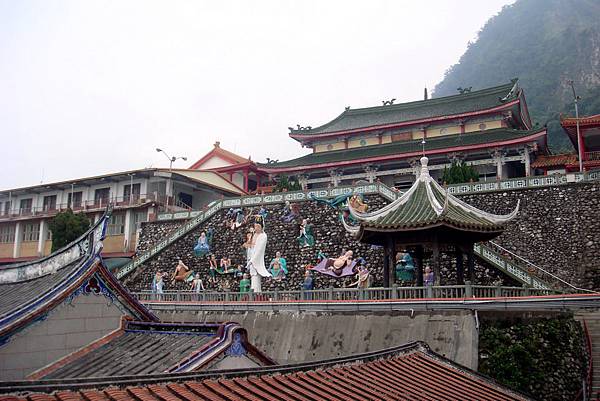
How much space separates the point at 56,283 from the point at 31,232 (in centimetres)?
3456

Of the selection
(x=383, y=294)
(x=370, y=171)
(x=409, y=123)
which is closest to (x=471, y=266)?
(x=383, y=294)

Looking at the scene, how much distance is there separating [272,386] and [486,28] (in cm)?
10223

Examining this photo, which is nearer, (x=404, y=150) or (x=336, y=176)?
(x=404, y=150)

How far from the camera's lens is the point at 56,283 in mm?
8367

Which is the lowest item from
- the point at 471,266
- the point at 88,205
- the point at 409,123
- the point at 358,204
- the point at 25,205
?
the point at 471,266

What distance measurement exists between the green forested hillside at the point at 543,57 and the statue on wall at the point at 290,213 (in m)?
37.2

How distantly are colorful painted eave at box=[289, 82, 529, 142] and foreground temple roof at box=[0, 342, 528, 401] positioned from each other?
2852cm

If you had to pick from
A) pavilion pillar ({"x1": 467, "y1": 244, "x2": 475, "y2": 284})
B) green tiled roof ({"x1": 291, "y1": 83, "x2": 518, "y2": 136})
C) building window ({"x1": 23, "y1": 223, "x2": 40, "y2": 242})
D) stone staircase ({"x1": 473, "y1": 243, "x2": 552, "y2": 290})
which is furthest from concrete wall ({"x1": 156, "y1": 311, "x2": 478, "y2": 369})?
building window ({"x1": 23, "y1": 223, "x2": 40, "y2": 242})

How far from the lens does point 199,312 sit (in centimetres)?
2080

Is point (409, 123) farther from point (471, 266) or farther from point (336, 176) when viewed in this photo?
point (471, 266)

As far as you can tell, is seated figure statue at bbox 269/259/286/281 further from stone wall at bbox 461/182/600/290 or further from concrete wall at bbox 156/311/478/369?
stone wall at bbox 461/182/600/290

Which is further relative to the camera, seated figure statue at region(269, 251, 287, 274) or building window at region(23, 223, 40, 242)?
building window at region(23, 223, 40, 242)

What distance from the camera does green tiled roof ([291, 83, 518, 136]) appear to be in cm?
3641

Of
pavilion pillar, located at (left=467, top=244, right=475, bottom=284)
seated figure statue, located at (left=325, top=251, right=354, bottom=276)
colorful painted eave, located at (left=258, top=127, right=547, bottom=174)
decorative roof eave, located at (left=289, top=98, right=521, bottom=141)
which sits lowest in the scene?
pavilion pillar, located at (left=467, top=244, right=475, bottom=284)
